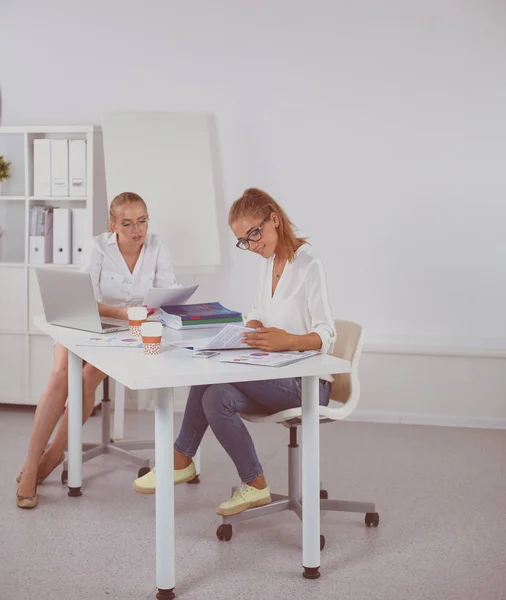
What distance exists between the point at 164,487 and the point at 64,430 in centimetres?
128

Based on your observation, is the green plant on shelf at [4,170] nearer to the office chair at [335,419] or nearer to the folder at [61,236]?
the folder at [61,236]

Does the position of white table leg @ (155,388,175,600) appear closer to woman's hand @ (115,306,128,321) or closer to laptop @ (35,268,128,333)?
laptop @ (35,268,128,333)

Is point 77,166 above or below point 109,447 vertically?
above

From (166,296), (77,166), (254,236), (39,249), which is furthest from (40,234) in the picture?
(254,236)

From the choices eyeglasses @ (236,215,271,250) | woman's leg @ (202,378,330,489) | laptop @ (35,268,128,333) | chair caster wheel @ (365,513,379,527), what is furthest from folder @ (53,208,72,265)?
chair caster wheel @ (365,513,379,527)

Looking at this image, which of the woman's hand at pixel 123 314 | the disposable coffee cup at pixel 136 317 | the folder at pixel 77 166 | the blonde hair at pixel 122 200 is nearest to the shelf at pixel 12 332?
the folder at pixel 77 166

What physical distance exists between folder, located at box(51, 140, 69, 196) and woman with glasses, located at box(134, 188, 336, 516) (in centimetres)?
206

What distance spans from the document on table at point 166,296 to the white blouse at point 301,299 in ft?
1.07

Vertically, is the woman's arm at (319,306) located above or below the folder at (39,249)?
below

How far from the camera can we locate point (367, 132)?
4.92m

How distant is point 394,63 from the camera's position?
4863 mm

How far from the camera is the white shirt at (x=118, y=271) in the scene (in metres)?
3.86

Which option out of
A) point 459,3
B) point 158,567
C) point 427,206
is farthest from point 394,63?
point 158,567

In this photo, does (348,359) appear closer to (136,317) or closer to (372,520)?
(372,520)
